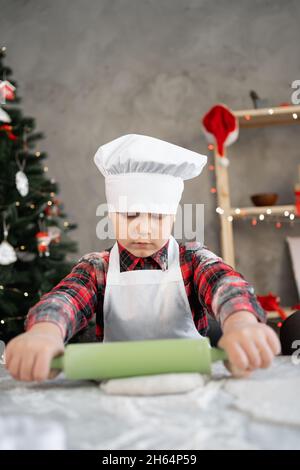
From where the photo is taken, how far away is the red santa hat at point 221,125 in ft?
8.75

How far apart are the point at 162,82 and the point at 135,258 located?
2.25 meters

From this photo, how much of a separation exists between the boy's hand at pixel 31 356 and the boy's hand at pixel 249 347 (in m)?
0.24

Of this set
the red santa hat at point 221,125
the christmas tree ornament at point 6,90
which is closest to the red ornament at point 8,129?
the christmas tree ornament at point 6,90

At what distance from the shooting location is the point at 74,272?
3.60 feet

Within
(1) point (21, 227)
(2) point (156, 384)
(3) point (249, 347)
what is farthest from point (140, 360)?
(1) point (21, 227)

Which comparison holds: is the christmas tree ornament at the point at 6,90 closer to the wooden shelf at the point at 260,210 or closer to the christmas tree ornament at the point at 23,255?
the christmas tree ornament at the point at 23,255

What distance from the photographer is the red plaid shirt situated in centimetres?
85

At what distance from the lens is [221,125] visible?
2691mm

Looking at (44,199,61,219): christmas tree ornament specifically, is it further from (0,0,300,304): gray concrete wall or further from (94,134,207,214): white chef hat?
(94,134,207,214): white chef hat

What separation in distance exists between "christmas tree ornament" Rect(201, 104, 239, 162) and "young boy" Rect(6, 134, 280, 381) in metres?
1.66

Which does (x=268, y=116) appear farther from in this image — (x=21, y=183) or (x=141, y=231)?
(x=141, y=231)

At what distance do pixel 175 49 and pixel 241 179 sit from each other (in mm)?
892

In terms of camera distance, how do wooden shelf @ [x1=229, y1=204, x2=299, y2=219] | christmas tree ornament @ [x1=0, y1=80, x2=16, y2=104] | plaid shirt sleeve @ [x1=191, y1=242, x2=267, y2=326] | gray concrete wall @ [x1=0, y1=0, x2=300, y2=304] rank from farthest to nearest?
gray concrete wall @ [x1=0, y1=0, x2=300, y2=304], wooden shelf @ [x1=229, y1=204, x2=299, y2=219], christmas tree ornament @ [x1=0, y1=80, x2=16, y2=104], plaid shirt sleeve @ [x1=191, y1=242, x2=267, y2=326]

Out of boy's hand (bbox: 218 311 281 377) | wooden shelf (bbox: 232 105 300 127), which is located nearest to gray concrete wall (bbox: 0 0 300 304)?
wooden shelf (bbox: 232 105 300 127)
